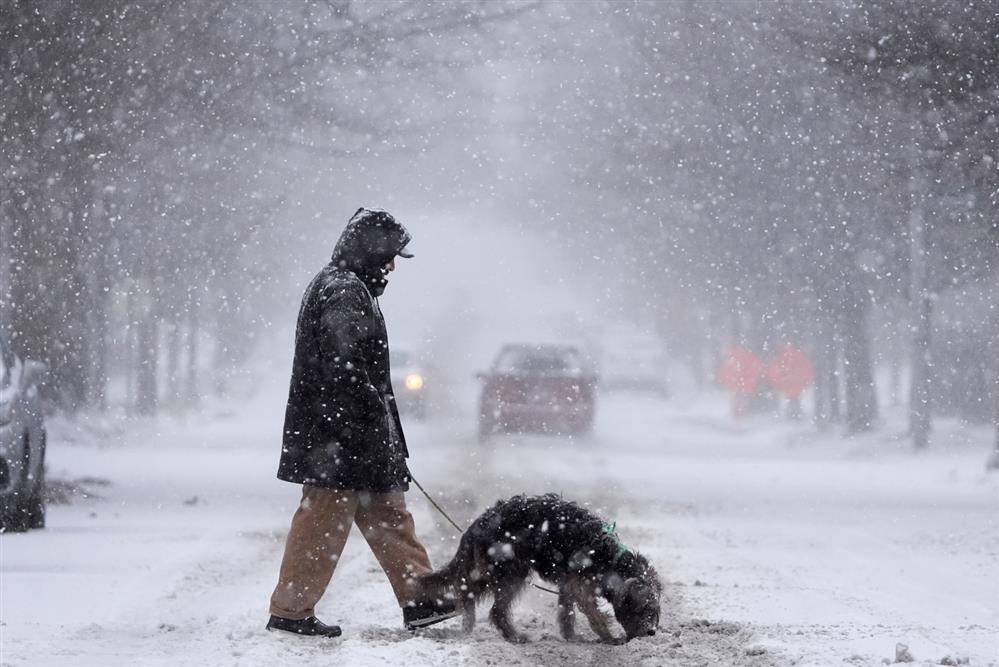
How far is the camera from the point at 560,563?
19.8ft

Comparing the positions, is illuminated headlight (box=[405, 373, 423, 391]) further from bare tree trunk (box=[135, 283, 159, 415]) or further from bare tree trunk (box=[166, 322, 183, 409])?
bare tree trunk (box=[166, 322, 183, 409])

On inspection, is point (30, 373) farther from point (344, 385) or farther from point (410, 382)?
point (410, 382)

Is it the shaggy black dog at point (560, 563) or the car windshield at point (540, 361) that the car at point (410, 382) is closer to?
the car windshield at point (540, 361)

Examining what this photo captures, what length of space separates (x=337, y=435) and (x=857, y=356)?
21281 mm

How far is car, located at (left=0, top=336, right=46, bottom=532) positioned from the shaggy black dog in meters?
5.66

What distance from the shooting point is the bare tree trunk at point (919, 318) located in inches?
894

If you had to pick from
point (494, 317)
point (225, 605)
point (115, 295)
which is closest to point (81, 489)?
point (225, 605)

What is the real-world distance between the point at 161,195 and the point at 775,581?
1721 cm

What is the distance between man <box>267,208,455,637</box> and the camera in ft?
20.0

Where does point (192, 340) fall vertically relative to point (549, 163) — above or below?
below

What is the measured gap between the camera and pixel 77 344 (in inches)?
817

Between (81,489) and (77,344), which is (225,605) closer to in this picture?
(81,489)

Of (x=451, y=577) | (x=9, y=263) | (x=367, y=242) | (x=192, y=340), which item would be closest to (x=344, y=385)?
(x=367, y=242)

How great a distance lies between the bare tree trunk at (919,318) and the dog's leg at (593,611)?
17296 millimetres
